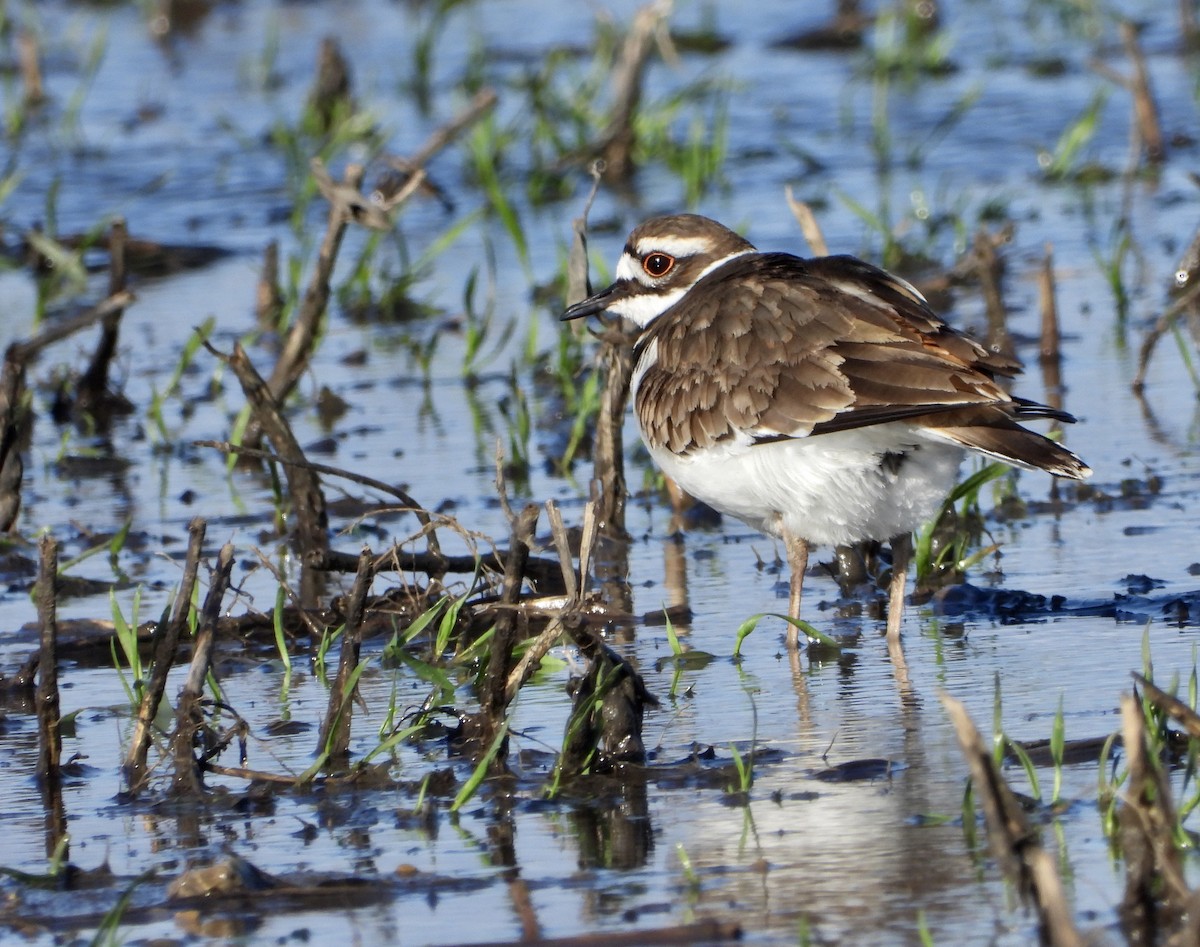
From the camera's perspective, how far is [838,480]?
5598 mm

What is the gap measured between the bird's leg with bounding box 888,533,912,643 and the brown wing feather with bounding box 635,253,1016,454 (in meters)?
0.55

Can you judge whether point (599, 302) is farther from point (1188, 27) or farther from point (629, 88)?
point (1188, 27)

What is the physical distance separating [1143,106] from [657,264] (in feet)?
18.2

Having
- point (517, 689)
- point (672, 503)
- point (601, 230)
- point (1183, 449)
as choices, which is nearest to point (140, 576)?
point (672, 503)

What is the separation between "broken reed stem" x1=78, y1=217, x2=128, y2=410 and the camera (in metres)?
8.10

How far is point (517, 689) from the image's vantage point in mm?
4594

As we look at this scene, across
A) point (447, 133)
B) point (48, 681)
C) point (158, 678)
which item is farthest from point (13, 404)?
point (447, 133)

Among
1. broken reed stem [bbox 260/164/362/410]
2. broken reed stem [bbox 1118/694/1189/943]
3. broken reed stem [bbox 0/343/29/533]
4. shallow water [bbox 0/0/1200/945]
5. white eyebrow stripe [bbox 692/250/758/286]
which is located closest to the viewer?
broken reed stem [bbox 1118/694/1189/943]

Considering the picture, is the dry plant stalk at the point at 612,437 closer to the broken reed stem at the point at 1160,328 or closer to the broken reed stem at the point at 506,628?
the broken reed stem at the point at 506,628

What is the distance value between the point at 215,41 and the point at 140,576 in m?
12.5

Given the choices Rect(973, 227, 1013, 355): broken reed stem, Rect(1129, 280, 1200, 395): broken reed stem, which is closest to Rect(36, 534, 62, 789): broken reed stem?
Rect(1129, 280, 1200, 395): broken reed stem

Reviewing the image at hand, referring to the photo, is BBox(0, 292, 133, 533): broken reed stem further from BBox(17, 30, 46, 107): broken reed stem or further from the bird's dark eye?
BBox(17, 30, 46, 107): broken reed stem

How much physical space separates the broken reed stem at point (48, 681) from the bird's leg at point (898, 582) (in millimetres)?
2212

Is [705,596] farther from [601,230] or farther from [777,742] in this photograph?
[601,230]
